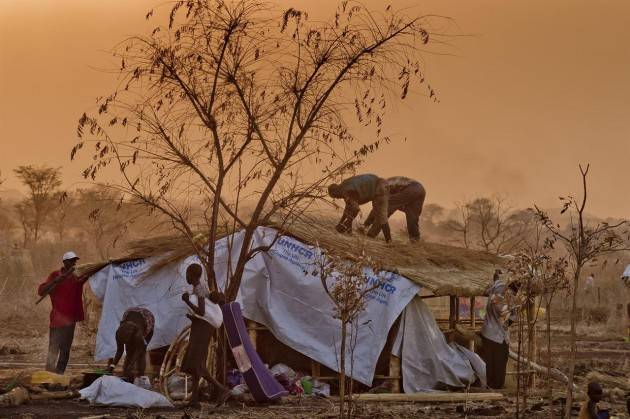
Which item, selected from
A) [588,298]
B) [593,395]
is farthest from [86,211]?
[593,395]

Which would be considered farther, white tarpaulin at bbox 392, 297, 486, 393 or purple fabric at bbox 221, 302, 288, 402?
Result: white tarpaulin at bbox 392, 297, 486, 393

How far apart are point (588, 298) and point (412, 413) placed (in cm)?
2848

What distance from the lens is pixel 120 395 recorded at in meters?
11.7

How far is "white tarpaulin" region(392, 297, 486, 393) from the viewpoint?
14.2 metres

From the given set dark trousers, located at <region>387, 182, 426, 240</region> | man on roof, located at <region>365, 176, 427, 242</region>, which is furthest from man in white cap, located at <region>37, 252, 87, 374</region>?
dark trousers, located at <region>387, 182, 426, 240</region>

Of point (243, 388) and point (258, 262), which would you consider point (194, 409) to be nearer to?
point (243, 388)

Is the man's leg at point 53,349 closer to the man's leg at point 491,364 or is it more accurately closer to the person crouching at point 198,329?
→ the person crouching at point 198,329

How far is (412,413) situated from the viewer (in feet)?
37.8

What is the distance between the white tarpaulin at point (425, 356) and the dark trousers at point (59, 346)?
4.19m

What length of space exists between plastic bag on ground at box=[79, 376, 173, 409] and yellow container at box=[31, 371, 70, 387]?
3.95ft

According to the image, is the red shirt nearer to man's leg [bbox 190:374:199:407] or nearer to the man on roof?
man's leg [bbox 190:374:199:407]

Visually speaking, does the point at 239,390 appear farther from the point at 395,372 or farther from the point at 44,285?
the point at 44,285

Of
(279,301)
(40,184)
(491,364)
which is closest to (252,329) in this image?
(279,301)

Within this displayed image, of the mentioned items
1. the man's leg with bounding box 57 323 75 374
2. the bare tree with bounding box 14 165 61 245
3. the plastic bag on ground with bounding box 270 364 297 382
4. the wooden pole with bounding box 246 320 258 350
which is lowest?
the plastic bag on ground with bounding box 270 364 297 382
